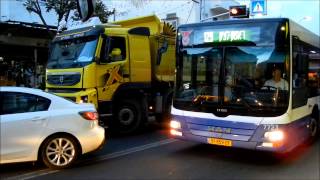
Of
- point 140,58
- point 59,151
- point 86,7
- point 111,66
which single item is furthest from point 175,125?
point 140,58

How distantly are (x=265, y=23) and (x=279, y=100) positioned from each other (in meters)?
1.36

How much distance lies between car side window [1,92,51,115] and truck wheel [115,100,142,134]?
13.9 feet

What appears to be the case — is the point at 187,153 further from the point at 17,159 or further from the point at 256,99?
the point at 17,159

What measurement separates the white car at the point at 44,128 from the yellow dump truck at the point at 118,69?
10.2ft

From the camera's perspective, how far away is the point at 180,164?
8.30 m

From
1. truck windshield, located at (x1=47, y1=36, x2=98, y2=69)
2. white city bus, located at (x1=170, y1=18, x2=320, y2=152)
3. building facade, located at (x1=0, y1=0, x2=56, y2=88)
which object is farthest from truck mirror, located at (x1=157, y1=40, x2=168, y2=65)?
building facade, located at (x1=0, y1=0, x2=56, y2=88)

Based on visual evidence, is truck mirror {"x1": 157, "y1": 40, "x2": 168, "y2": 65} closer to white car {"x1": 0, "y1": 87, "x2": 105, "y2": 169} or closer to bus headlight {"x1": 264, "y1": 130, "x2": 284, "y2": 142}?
white car {"x1": 0, "y1": 87, "x2": 105, "y2": 169}

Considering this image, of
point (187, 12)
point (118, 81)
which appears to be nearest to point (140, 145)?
point (118, 81)

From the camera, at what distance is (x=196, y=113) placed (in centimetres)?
861

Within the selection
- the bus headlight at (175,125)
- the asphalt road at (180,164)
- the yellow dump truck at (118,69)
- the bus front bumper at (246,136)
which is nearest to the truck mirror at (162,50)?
the yellow dump truck at (118,69)

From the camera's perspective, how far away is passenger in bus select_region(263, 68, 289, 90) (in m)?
7.88

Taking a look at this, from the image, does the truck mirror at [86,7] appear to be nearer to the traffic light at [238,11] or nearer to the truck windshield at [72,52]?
the truck windshield at [72,52]

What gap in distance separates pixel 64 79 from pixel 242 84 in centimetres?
523

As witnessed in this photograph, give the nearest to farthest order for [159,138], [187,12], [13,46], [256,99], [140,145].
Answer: [256,99]
[140,145]
[159,138]
[13,46]
[187,12]
